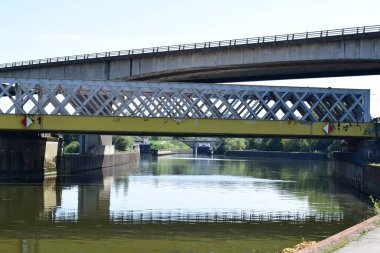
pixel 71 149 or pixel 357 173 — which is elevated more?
pixel 71 149

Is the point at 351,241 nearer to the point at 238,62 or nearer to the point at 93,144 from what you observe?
the point at 238,62

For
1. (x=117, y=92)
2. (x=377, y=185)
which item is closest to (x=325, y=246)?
(x=377, y=185)

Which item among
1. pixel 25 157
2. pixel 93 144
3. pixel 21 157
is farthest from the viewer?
pixel 93 144

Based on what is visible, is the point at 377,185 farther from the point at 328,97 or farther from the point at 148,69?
the point at 148,69

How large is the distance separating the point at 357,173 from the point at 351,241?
50.5m

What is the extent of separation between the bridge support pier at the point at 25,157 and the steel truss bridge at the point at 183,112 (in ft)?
32.0

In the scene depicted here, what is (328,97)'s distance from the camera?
6456cm

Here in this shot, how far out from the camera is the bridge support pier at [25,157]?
68812mm

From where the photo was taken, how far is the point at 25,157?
241 ft

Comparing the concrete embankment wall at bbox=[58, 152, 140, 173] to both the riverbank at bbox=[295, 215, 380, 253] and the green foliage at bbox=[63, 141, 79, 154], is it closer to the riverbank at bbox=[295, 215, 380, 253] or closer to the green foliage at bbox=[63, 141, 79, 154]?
the green foliage at bbox=[63, 141, 79, 154]

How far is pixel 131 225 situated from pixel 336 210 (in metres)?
18.7

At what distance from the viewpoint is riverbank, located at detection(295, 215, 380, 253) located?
17.7 meters

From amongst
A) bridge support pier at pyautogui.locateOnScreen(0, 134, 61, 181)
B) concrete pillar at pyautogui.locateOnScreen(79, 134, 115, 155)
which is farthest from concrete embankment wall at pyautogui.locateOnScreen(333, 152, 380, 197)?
concrete pillar at pyautogui.locateOnScreen(79, 134, 115, 155)

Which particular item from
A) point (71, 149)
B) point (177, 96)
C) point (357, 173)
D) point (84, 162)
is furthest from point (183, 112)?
point (71, 149)
